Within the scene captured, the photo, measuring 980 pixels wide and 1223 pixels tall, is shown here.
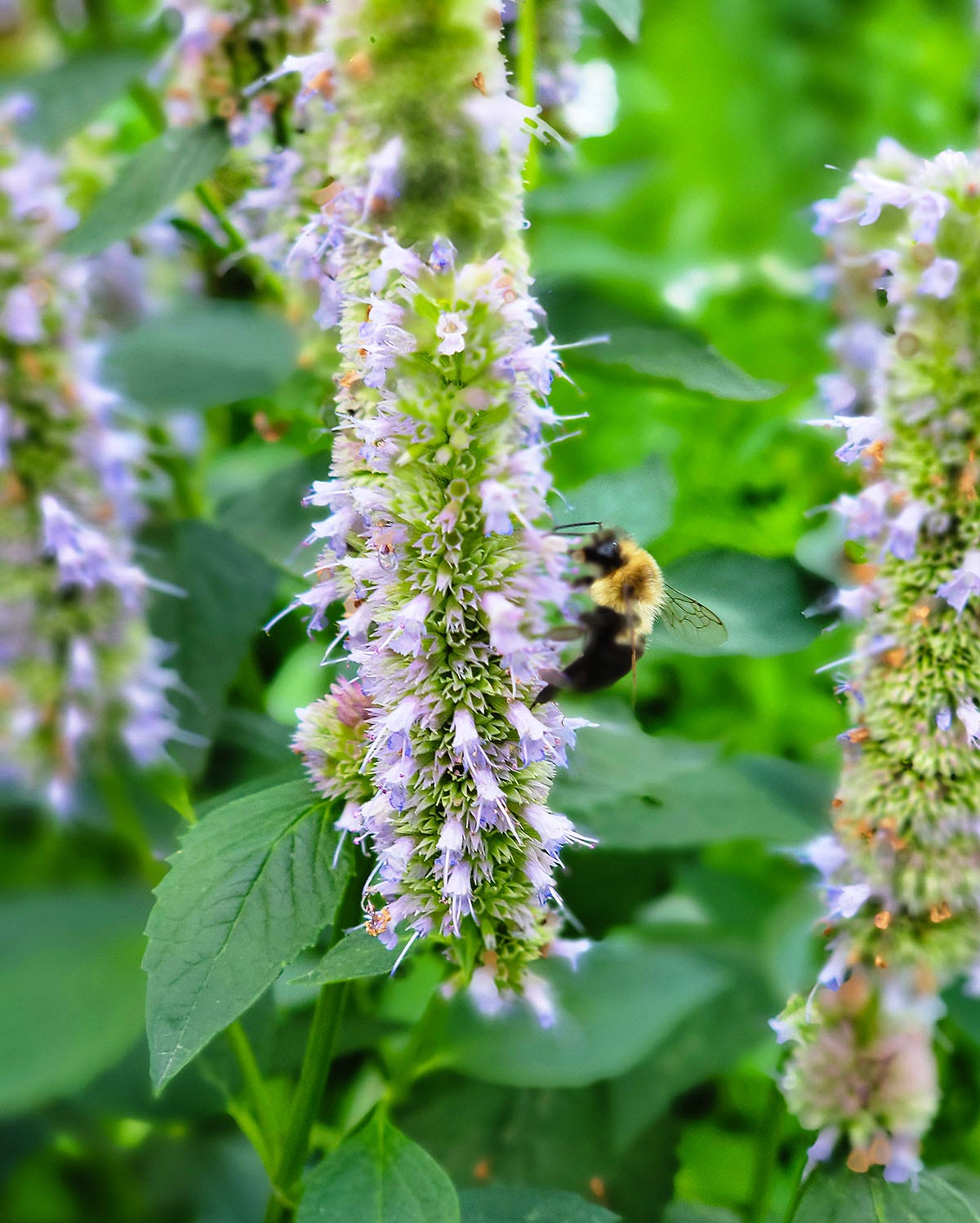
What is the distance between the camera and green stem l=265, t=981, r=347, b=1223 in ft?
1.96

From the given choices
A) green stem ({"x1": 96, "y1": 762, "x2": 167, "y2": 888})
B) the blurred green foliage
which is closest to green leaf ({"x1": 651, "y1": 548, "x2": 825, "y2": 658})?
the blurred green foliage

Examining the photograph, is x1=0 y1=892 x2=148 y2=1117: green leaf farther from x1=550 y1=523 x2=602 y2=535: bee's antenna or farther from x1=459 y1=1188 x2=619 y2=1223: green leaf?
x1=550 y1=523 x2=602 y2=535: bee's antenna

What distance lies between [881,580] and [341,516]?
293mm

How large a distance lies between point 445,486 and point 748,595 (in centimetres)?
23

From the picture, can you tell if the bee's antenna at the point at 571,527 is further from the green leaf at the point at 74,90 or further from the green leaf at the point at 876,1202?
the green leaf at the point at 74,90

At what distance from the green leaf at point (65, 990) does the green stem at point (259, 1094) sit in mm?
155

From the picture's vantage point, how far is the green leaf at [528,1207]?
59 centimetres

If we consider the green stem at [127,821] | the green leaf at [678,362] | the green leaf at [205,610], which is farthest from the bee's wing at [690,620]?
the green stem at [127,821]

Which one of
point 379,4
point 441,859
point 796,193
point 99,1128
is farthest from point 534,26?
point 796,193

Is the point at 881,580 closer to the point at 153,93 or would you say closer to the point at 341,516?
the point at 341,516

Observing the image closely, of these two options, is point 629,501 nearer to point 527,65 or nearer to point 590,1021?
point 527,65

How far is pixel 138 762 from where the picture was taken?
1.08 metres

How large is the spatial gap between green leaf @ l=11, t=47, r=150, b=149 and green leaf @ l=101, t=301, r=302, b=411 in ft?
0.75

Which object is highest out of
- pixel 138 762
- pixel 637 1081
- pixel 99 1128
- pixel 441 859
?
pixel 441 859
